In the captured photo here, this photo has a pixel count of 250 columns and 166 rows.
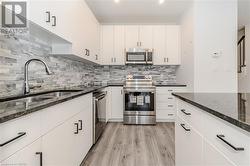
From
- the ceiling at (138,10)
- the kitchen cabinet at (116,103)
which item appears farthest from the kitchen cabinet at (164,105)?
the ceiling at (138,10)

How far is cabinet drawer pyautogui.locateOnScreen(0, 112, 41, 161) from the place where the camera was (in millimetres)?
755

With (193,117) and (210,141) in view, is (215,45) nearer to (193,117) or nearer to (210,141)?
(193,117)

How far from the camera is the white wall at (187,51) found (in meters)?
3.38

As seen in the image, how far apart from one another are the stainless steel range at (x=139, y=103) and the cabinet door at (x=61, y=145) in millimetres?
2206

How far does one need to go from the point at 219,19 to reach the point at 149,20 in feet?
5.35

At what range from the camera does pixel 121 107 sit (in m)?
4.20

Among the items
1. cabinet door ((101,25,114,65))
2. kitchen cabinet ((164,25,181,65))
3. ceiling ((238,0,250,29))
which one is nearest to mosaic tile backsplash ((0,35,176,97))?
cabinet door ((101,25,114,65))

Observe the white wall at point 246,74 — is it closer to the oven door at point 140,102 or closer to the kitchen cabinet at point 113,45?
the oven door at point 140,102

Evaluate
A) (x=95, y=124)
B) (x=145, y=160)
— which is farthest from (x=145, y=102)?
(x=145, y=160)

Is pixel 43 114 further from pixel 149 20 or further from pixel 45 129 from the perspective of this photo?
pixel 149 20

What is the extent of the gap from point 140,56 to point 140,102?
1.14 metres

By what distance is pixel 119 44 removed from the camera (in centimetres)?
447

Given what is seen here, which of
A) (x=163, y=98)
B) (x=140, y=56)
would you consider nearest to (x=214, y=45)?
(x=163, y=98)

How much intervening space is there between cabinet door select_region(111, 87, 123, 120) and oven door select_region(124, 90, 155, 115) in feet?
0.87
